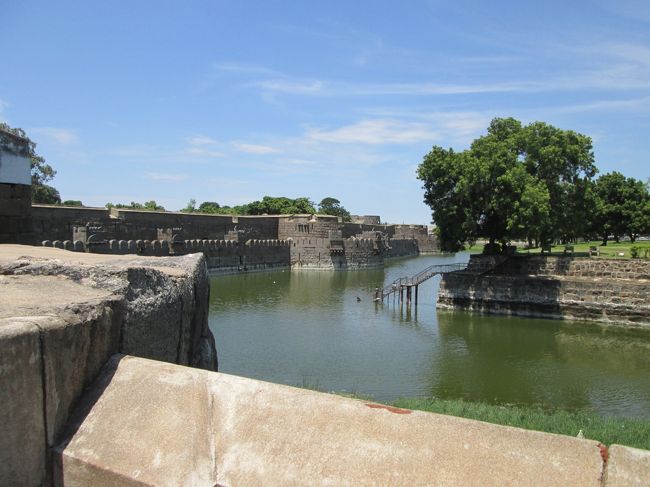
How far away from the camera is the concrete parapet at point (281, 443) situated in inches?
69.6

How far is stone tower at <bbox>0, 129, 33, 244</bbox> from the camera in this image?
18.9 ft

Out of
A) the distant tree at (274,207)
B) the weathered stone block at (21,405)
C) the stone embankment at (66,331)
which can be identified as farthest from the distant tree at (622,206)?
the weathered stone block at (21,405)

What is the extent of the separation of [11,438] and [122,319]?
85cm

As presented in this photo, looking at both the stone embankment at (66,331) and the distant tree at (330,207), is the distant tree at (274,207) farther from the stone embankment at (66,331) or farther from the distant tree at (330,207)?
the stone embankment at (66,331)

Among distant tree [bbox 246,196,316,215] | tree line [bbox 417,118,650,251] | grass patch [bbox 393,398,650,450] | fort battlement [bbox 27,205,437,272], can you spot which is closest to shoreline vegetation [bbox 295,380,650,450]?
grass patch [bbox 393,398,650,450]

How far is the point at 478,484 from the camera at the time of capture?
5.58 ft

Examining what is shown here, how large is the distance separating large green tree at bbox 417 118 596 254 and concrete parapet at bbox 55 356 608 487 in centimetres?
2298

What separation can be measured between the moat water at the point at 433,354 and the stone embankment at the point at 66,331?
9.49 meters

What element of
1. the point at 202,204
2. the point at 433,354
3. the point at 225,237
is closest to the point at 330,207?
the point at 202,204

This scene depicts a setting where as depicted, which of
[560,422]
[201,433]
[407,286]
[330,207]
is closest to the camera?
[201,433]

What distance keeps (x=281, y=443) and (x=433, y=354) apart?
15653 mm

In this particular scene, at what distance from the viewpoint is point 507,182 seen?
23.7 metres

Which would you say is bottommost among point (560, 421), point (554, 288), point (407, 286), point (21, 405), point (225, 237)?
point (560, 421)

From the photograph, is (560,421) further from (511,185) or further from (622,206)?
(622,206)
